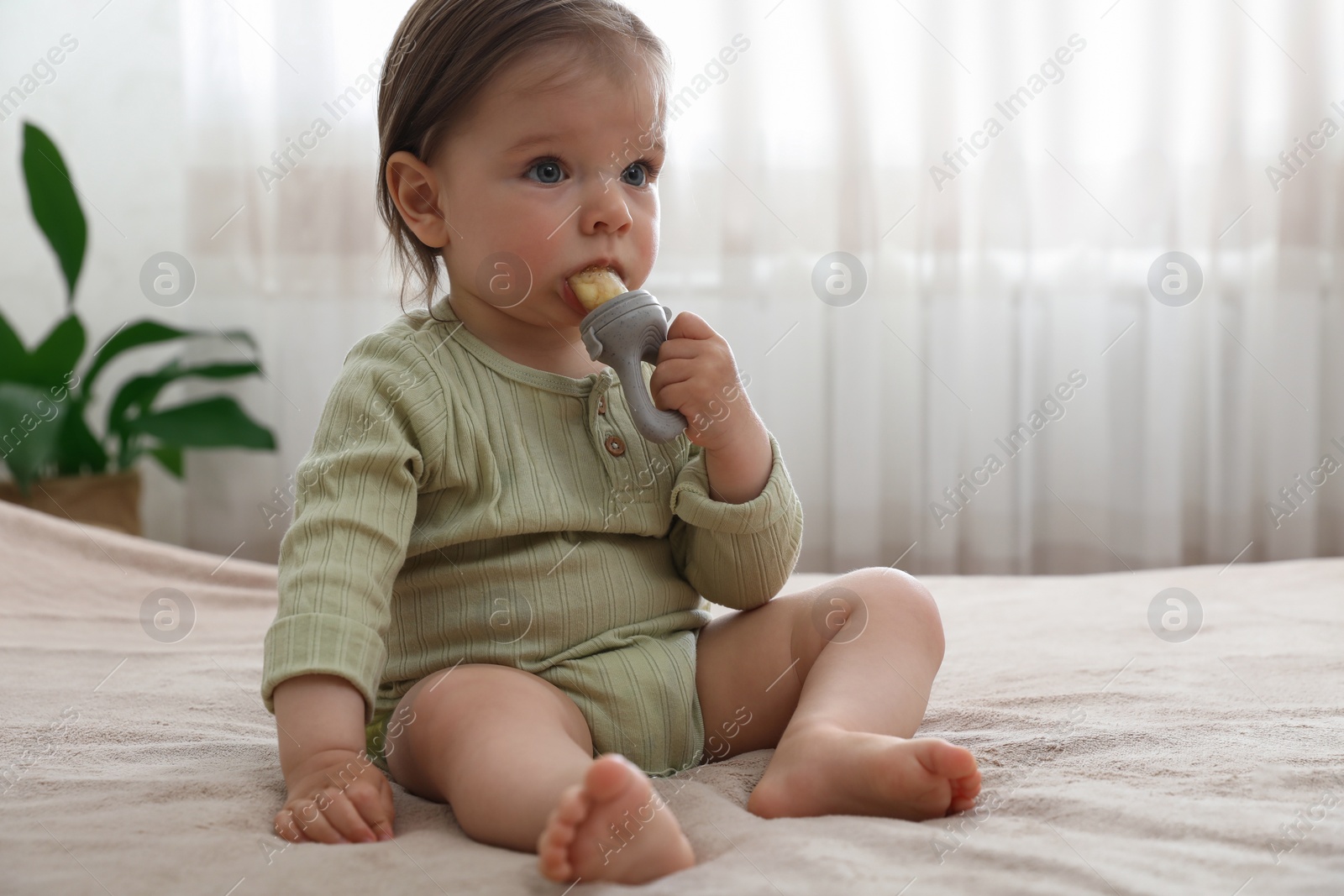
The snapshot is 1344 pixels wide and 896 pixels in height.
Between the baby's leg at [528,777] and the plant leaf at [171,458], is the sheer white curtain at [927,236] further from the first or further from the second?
the baby's leg at [528,777]

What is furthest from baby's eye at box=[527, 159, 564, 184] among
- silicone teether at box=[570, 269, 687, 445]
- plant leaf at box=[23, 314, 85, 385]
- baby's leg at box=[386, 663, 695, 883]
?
plant leaf at box=[23, 314, 85, 385]

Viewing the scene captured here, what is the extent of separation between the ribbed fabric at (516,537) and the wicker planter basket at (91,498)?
1.41m

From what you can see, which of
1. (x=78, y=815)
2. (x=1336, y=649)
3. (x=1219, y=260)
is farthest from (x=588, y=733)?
(x=1219, y=260)

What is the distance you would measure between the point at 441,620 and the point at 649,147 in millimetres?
367

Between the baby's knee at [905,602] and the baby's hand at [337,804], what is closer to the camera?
the baby's hand at [337,804]

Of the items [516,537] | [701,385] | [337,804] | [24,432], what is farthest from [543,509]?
[24,432]

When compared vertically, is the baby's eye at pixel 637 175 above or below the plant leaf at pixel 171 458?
above

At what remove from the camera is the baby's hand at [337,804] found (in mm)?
614

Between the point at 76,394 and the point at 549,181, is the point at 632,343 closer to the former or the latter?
the point at 549,181

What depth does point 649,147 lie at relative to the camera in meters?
0.84

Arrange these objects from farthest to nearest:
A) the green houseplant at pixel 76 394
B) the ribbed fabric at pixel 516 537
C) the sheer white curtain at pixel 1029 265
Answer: the sheer white curtain at pixel 1029 265 → the green houseplant at pixel 76 394 → the ribbed fabric at pixel 516 537

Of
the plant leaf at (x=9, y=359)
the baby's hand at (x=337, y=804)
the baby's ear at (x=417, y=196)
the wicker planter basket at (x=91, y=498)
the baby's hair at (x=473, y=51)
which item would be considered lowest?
the wicker planter basket at (x=91, y=498)

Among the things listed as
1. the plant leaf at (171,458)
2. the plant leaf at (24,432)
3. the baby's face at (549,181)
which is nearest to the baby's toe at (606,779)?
the baby's face at (549,181)

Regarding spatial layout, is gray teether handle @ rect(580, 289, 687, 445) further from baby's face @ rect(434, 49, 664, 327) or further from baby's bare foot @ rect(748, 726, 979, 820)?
baby's bare foot @ rect(748, 726, 979, 820)
